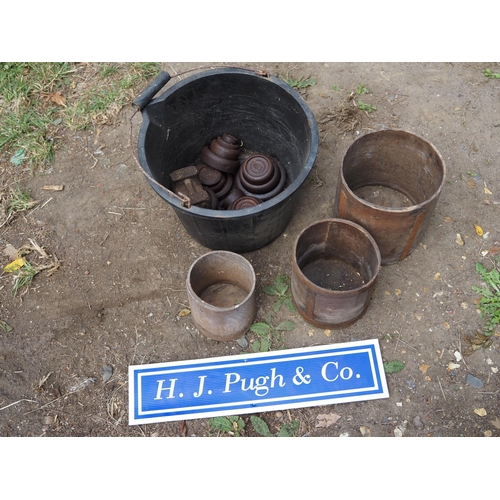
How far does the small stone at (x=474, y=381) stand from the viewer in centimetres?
287

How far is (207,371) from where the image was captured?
9.65ft

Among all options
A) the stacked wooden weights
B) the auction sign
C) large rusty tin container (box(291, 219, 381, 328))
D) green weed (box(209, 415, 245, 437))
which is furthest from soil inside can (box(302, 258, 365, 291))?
green weed (box(209, 415, 245, 437))

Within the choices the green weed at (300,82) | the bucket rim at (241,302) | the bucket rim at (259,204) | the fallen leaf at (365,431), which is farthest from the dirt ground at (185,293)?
the bucket rim at (241,302)

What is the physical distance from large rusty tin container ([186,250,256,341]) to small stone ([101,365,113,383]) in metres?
0.62

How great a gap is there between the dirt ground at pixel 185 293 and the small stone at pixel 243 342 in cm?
2

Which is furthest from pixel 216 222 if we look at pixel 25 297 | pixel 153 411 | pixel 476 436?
pixel 476 436

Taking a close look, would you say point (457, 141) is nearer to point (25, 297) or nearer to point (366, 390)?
point (366, 390)

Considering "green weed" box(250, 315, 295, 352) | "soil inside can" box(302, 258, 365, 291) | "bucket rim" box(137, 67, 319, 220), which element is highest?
"bucket rim" box(137, 67, 319, 220)

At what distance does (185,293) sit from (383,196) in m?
1.71

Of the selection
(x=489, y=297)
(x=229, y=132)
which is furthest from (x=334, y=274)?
(x=229, y=132)

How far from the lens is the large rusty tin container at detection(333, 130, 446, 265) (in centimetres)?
288

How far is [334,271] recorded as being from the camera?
3.30 m

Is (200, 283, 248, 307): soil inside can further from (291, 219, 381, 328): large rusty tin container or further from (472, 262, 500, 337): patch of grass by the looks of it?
(472, 262, 500, 337): patch of grass

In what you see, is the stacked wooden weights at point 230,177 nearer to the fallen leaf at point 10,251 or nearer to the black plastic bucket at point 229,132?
the black plastic bucket at point 229,132
